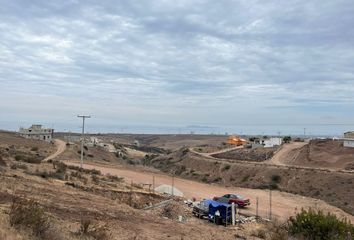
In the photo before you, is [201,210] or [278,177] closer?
[201,210]

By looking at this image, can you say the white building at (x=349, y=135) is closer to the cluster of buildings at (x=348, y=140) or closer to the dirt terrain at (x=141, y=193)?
the cluster of buildings at (x=348, y=140)

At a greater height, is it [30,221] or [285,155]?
[30,221]

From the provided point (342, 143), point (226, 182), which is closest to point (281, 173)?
point (226, 182)

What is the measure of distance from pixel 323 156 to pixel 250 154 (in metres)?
21.8

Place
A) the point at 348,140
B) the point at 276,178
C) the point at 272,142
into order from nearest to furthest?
the point at 276,178 < the point at 348,140 < the point at 272,142

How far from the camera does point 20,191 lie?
2158 centimetres

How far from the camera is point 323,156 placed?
332 ft

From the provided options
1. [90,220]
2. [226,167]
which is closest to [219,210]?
[90,220]

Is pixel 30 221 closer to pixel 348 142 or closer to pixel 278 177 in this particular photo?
pixel 278 177

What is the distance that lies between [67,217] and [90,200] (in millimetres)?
6543

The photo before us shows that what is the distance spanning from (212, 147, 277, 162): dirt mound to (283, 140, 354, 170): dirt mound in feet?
18.3

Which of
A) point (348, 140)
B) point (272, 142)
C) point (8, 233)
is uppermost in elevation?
point (348, 140)

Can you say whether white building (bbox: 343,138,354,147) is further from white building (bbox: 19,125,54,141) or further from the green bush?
white building (bbox: 19,125,54,141)

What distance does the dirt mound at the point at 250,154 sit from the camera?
112m
